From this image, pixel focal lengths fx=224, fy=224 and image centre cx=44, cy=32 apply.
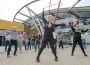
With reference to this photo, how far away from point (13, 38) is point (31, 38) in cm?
984

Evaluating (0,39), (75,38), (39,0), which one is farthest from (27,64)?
(0,39)

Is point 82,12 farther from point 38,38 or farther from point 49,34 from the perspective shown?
point 49,34

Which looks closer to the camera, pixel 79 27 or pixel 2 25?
pixel 79 27

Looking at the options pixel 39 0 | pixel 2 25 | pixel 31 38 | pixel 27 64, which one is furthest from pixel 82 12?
pixel 27 64

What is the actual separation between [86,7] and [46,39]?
42950 mm

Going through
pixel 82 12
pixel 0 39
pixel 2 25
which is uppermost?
pixel 82 12

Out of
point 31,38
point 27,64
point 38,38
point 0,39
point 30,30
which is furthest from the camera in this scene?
point 30,30

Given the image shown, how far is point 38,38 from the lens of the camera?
57.2ft

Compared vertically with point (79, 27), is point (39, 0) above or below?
above

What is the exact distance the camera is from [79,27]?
1062cm

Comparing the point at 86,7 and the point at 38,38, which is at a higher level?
the point at 86,7

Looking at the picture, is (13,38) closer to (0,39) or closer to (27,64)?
(27,64)

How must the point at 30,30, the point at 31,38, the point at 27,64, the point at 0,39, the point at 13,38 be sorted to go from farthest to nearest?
the point at 30,30 → the point at 0,39 → the point at 31,38 → the point at 13,38 → the point at 27,64

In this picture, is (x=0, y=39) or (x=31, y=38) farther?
(x=0, y=39)
